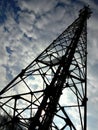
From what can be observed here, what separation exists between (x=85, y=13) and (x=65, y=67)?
7805mm

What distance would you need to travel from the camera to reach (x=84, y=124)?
9.80 meters

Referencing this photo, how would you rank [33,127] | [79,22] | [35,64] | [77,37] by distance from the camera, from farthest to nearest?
1. [79,22]
2. [77,37]
3. [35,64]
4. [33,127]

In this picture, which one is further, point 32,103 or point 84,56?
point 84,56

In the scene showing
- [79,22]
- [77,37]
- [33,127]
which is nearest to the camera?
[33,127]

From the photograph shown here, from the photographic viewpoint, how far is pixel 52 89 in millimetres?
10141

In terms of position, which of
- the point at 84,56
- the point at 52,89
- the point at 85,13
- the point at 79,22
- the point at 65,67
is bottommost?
the point at 52,89

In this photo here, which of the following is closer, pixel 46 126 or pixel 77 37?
pixel 46 126

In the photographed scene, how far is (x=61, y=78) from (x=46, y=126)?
8.34 ft

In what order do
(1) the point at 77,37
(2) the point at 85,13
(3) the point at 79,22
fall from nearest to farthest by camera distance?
(1) the point at 77,37, (3) the point at 79,22, (2) the point at 85,13

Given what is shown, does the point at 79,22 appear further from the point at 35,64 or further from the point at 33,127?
the point at 33,127

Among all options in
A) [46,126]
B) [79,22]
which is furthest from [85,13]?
[46,126]

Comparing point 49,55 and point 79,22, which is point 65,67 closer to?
point 49,55

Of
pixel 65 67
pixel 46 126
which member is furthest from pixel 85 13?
pixel 46 126

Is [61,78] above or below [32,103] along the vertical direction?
above
